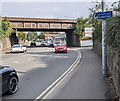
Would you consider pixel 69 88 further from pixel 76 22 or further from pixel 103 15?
pixel 76 22

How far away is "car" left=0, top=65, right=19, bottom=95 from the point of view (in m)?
8.95

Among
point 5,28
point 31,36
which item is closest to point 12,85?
point 5,28

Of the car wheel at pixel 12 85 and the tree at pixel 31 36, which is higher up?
the tree at pixel 31 36

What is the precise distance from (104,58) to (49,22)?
5674cm

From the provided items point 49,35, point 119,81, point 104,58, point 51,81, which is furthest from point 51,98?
point 49,35

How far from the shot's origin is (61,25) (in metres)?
71.8

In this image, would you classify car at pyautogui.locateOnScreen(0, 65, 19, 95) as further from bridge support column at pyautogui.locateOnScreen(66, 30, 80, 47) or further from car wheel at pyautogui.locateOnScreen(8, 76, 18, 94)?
bridge support column at pyautogui.locateOnScreen(66, 30, 80, 47)

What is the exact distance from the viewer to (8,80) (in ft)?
30.8

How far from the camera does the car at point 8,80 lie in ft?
29.3

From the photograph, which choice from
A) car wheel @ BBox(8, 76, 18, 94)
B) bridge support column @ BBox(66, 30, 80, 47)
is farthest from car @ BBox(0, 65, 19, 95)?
bridge support column @ BBox(66, 30, 80, 47)

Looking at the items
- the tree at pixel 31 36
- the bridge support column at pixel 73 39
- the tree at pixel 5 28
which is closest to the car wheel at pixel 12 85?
the tree at pixel 5 28

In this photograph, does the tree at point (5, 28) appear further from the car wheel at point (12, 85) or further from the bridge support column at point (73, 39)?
the car wheel at point (12, 85)

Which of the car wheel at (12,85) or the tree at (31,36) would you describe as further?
the tree at (31,36)

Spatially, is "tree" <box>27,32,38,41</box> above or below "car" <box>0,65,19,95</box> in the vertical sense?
above
